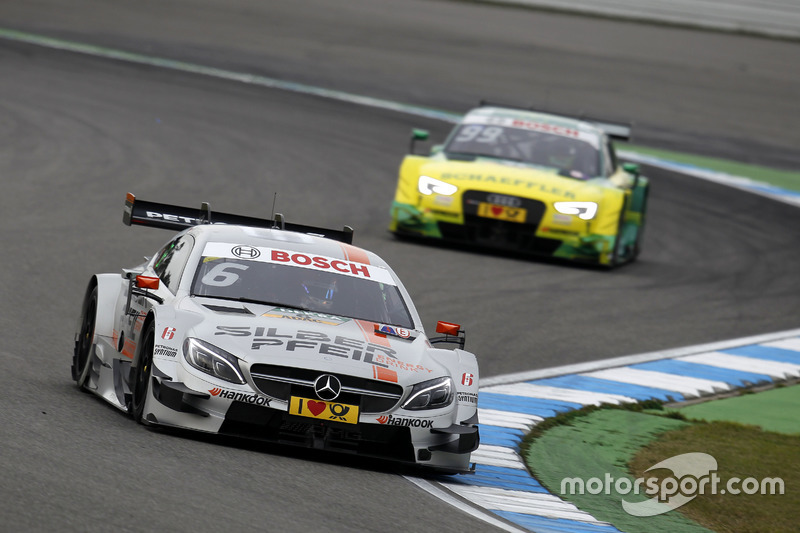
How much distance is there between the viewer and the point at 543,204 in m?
15.0

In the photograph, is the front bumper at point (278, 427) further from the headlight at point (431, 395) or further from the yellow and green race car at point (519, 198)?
the yellow and green race car at point (519, 198)

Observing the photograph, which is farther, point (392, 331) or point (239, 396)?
point (392, 331)

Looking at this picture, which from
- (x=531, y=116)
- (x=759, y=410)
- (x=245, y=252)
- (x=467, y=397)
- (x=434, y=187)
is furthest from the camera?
(x=531, y=116)

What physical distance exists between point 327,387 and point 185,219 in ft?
8.47

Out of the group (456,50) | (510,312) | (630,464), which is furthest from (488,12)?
(630,464)

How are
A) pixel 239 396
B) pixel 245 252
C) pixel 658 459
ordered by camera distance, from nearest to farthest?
pixel 239 396 → pixel 245 252 → pixel 658 459

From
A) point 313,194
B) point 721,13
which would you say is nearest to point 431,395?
point 313,194

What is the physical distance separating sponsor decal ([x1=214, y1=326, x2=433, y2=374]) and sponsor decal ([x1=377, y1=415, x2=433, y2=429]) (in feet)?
0.88

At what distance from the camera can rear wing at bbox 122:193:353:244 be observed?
29.7 ft

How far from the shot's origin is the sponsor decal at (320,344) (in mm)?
7176

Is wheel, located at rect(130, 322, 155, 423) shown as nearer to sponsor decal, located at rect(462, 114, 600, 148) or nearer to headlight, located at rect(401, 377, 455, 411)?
headlight, located at rect(401, 377, 455, 411)

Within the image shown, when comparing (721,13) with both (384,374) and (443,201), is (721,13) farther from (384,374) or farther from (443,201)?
(384,374)

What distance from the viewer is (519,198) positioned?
15.0 meters

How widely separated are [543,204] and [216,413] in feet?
27.7
